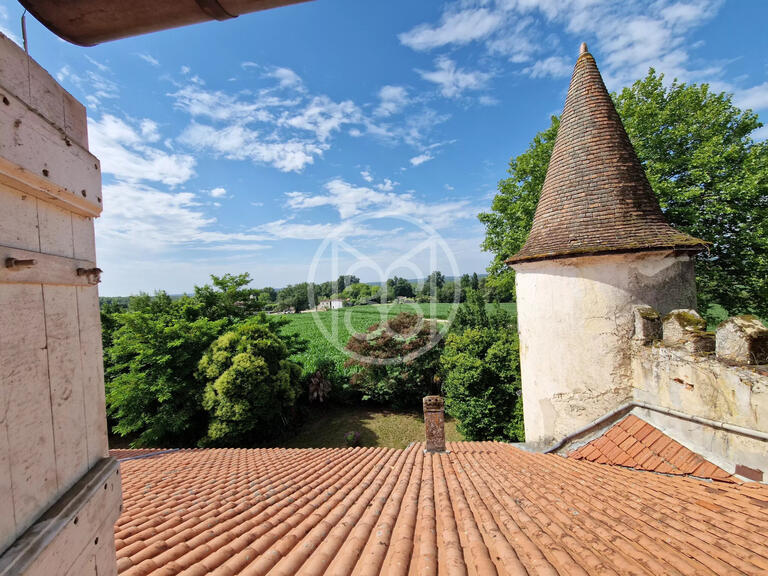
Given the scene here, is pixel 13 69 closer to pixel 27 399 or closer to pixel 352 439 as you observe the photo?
pixel 27 399

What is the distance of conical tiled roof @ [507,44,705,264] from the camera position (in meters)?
5.96

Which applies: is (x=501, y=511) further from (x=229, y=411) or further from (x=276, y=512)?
(x=229, y=411)

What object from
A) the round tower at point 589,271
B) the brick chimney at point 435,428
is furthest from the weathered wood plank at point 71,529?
the round tower at point 589,271

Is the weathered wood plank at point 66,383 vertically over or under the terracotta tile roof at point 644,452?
over

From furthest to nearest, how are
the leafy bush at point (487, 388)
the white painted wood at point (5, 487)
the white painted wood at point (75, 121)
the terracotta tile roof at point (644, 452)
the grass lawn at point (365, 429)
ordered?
1. the grass lawn at point (365, 429)
2. the leafy bush at point (487, 388)
3. the terracotta tile roof at point (644, 452)
4. the white painted wood at point (75, 121)
5. the white painted wood at point (5, 487)

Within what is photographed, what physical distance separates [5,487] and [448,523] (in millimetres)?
3102

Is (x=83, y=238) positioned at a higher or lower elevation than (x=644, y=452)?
higher

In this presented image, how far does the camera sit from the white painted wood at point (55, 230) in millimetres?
1196

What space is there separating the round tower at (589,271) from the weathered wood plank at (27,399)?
6710 mm

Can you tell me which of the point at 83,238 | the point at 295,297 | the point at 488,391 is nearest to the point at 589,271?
the point at 83,238

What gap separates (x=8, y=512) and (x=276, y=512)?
3.26m

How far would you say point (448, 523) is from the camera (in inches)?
120

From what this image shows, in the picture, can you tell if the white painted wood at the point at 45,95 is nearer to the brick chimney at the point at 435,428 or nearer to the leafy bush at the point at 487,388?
the brick chimney at the point at 435,428

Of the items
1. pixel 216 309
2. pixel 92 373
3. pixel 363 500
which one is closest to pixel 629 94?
pixel 363 500
